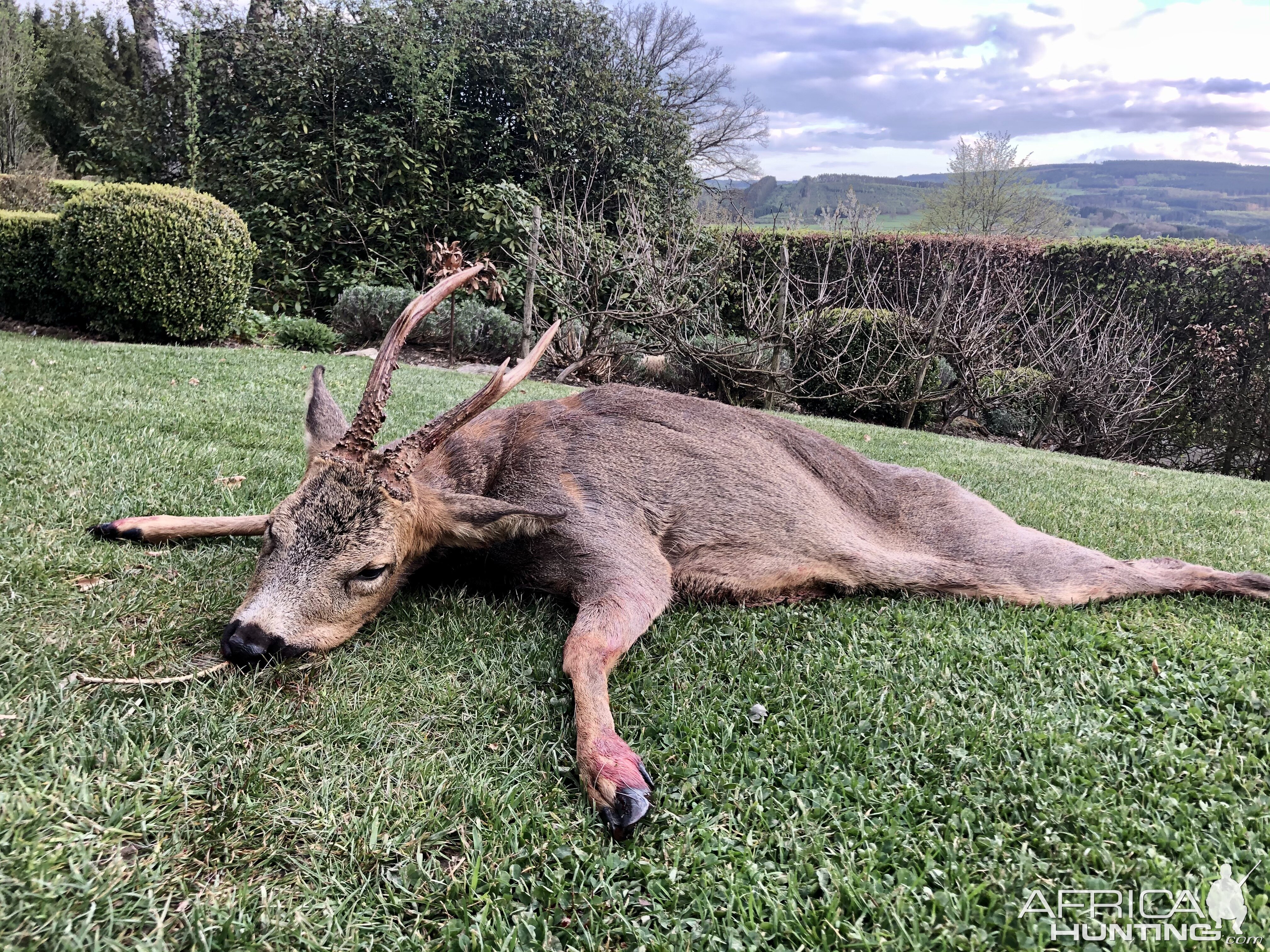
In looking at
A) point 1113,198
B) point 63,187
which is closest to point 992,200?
point 63,187

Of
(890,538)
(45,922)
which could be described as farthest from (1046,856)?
(45,922)

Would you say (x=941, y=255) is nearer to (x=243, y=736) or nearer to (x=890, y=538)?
(x=890, y=538)

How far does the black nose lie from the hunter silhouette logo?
255 centimetres

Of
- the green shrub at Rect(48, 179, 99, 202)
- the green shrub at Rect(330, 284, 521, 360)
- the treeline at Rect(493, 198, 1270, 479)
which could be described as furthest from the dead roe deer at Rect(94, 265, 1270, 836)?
the green shrub at Rect(48, 179, 99, 202)

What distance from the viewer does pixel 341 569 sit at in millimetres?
2516

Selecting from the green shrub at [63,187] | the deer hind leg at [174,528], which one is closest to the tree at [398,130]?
the green shrub at [63,187]

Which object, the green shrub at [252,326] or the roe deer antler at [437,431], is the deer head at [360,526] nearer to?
the roe deer antler at [437,431]

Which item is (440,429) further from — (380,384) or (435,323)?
(435,323)

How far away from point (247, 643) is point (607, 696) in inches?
44.6

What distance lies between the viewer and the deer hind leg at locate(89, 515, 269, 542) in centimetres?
→ 304

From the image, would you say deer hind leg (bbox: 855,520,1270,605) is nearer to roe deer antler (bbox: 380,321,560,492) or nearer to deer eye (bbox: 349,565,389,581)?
roe deer antler (bbox: 380,321,560,492)

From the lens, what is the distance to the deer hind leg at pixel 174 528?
9.98ft

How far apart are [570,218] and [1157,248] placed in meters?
9.87

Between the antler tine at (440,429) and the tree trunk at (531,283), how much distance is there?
8.34m
